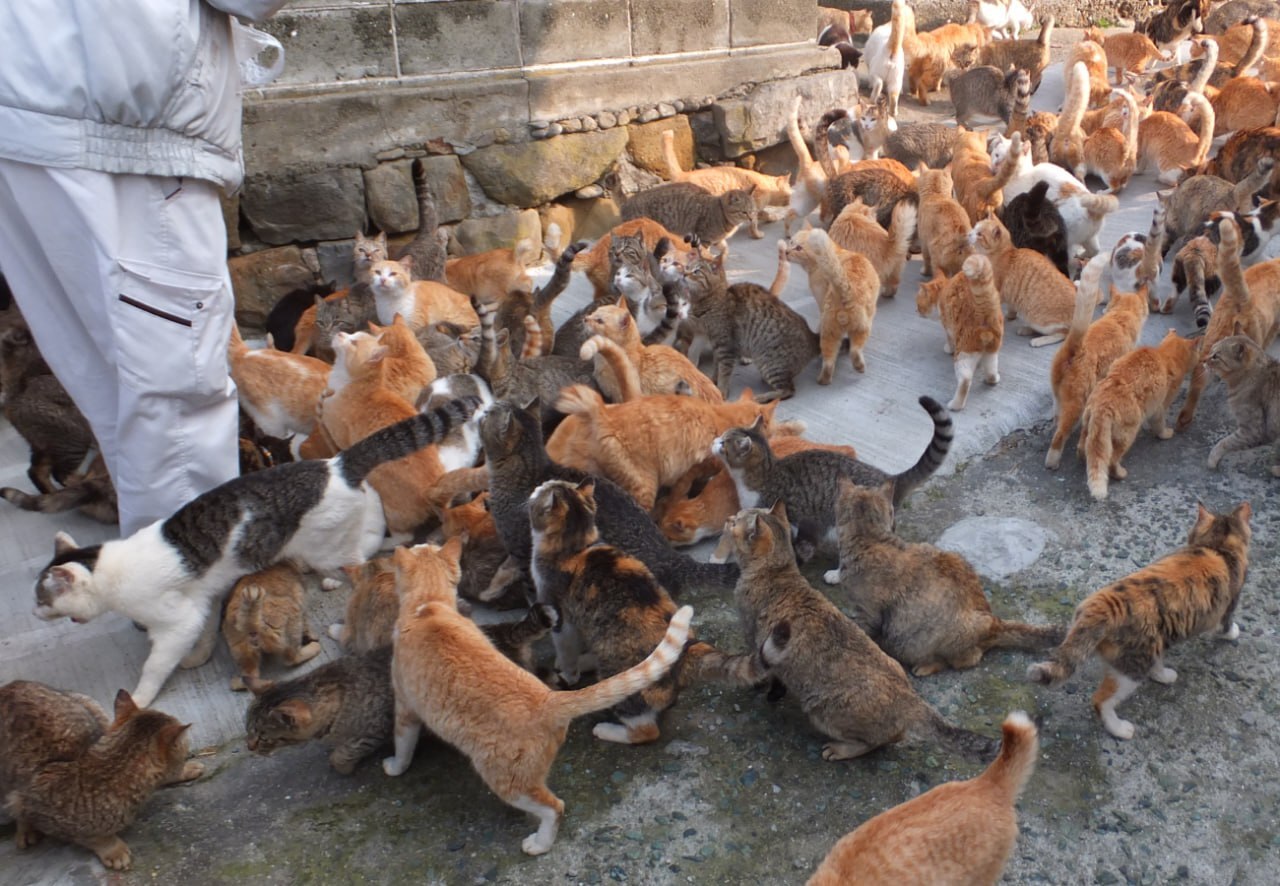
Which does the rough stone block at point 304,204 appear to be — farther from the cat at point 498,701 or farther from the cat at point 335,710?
the cat at point 498,701

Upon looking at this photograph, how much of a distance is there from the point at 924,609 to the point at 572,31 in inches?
193

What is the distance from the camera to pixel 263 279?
608 centimetres

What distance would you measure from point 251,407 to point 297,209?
5.45ft

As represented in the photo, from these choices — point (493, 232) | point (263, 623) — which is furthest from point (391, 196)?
point (263, 623)

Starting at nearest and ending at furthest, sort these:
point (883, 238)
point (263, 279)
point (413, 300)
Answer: point (413, 300), point (263, 279), point (883, 238)

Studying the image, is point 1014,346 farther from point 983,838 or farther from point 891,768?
point 983,838

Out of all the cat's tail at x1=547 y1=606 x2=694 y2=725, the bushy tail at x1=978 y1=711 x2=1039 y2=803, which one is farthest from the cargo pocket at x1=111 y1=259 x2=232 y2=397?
the bushy tail at x1=978 y1=711 x2=1039 y2=803

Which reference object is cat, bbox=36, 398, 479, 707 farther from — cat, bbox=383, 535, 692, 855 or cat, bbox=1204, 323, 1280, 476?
cat, bbox=1204, 323, 1280, 476

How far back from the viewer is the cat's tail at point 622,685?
282cm

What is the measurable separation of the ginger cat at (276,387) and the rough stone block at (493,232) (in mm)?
2041

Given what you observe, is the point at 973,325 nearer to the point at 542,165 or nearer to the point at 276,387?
the point at 542,165

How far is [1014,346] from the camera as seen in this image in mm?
5938

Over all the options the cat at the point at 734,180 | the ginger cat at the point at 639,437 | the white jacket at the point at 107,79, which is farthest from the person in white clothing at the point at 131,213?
the cat at the point at 734,180

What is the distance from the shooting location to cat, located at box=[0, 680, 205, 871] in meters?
2.92
